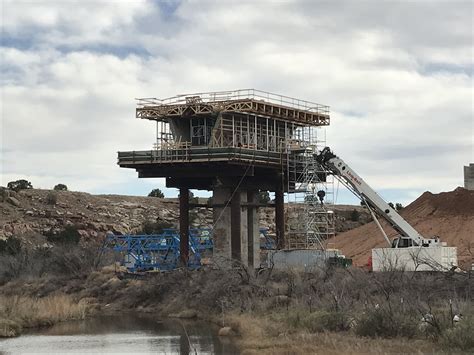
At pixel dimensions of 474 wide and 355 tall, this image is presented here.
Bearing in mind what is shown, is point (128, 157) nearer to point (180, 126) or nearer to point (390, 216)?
point (180, 126)

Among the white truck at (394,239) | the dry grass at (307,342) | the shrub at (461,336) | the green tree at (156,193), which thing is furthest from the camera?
the green tree at (156,193)

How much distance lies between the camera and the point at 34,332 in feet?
155

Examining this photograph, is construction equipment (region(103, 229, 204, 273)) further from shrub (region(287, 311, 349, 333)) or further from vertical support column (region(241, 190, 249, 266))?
shrub (region(287, 311, 349, 333))

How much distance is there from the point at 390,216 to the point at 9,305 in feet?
84.2

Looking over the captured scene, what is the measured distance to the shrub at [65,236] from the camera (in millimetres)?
91375

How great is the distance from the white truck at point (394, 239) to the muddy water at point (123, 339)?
13.3 metres

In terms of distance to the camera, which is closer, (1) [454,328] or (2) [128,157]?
(1) [454,328]

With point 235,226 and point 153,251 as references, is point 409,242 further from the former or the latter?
point 153,251

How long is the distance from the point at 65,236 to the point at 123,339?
5132 cm

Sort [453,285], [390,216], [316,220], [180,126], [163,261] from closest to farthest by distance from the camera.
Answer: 1. [453,285]
2. [390,216]
3. [316,220]
4. [180,126]
5. [163,261]

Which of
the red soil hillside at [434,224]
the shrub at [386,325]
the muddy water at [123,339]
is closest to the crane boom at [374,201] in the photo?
the red soil hillside at [434,224]

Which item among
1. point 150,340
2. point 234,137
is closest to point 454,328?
point 150,340

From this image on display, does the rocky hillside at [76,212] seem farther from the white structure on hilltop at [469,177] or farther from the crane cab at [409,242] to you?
the crane cab at [409,242]

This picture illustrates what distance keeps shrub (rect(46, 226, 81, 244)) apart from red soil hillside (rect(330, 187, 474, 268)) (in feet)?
94.3
